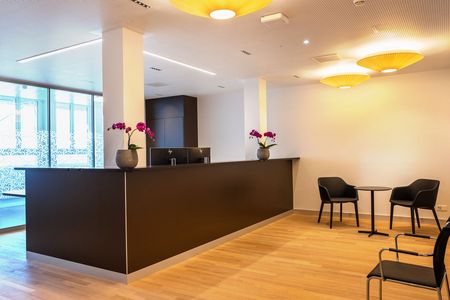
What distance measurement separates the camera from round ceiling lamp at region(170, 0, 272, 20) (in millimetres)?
2777

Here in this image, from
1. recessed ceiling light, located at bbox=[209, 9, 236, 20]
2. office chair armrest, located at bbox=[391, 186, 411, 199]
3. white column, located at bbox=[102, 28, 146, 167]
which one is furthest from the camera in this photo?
office chair armrest, located at bbox=[391, 186, 411, 199]

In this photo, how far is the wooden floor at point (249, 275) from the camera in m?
3.42

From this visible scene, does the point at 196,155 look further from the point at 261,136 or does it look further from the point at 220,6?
the point at 220,6

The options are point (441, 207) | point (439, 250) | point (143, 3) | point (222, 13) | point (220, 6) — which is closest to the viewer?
point (439, 250)

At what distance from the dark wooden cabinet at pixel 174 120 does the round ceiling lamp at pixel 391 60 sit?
202 inches

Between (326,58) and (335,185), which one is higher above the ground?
(326,58)

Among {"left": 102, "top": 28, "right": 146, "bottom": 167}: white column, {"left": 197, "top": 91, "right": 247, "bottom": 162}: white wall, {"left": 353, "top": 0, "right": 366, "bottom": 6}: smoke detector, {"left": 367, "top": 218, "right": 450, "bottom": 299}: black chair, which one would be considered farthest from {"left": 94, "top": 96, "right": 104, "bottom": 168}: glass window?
{"left": 367, "top": 218, "right": 450, "bottom": 299}: black chair

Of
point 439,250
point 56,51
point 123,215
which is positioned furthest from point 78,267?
point 439,250

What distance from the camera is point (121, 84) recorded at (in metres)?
4.14

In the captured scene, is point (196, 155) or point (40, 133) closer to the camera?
point (196, 155)

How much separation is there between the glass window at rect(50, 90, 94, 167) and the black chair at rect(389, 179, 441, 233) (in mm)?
6624

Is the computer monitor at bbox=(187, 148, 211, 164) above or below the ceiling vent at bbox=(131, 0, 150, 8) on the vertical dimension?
below

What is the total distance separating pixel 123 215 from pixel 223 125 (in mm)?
5659

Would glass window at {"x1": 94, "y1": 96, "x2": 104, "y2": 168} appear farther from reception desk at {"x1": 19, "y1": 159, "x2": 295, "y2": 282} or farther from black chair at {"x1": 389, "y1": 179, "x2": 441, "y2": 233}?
black chair at {"x1": 389, "y1": 179, "x2": 441, "y2": 233}
